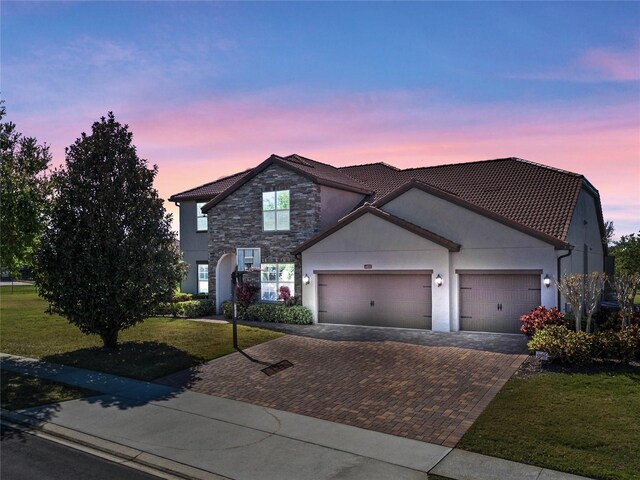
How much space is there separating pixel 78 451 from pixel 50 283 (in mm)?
8957

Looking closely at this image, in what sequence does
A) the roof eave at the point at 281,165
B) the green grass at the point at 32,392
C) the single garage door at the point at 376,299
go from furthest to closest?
the roof eave at the point at 281,165, the single garage door at the point at 376,299, the green grass at the point at 32,392

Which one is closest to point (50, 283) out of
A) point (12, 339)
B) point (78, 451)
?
point (12, 339)

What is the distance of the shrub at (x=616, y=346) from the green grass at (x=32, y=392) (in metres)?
14.1

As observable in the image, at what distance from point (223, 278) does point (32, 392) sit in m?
14.1

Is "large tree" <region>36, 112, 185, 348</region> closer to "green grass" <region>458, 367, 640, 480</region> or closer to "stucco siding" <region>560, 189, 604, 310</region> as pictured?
"green grass" <region>458, 367, 640, 480</region>

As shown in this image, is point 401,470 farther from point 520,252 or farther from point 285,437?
point 520,252

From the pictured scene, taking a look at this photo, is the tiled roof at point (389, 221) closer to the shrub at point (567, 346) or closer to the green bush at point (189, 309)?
the shrub at point (567, 346)

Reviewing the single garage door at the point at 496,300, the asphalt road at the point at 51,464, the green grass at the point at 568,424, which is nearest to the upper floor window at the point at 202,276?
the single garage door at the point at 496,300

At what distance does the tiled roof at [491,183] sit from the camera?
66.6 feet

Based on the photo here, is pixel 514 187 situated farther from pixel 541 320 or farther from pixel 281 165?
pixel 281 165

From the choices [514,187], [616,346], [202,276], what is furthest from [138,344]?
[514,187]

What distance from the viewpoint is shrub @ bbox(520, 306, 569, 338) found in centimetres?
1636

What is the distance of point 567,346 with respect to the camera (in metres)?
13.9

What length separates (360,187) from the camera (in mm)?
26719
